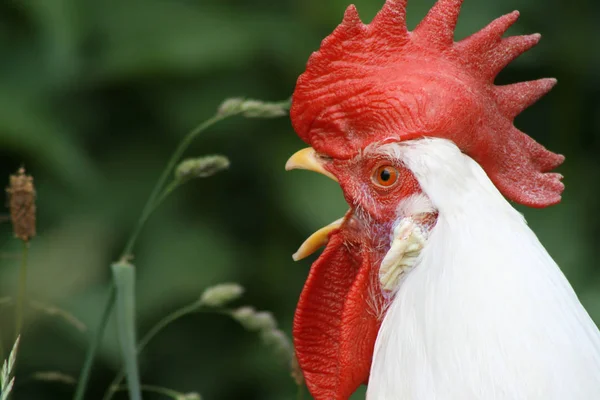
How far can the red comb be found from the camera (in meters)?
2.01

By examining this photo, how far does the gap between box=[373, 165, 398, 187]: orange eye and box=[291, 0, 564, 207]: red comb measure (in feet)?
0.21

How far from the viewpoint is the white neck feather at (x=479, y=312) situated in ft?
5.94

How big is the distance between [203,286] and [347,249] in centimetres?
144

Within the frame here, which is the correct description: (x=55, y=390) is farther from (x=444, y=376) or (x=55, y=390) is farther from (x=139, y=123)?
(x=444, y=376)

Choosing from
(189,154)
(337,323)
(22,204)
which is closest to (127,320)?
(22,204)

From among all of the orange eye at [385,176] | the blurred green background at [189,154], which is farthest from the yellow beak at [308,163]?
the blurred green background at [189,154]

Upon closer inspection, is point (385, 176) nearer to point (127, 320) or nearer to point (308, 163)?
point (308, 163)

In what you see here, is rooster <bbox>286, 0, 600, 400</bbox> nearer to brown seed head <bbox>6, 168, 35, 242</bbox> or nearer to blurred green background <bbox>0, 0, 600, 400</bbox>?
brown seed head <bbox>6, 168, 35, 242</bbox>

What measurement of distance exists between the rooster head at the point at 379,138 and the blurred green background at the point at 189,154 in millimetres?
1062

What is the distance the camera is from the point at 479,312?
1834mm

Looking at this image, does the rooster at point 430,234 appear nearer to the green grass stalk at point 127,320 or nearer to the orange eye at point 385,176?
the orange eye at point 385,176

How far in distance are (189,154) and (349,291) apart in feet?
5.99

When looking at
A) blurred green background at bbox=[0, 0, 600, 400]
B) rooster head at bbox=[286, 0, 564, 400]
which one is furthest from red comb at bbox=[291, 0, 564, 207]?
blurred green background at bbox=[0, 0, 600, 400]

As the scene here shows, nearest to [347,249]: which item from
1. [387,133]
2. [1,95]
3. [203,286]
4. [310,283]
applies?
[310,283]
